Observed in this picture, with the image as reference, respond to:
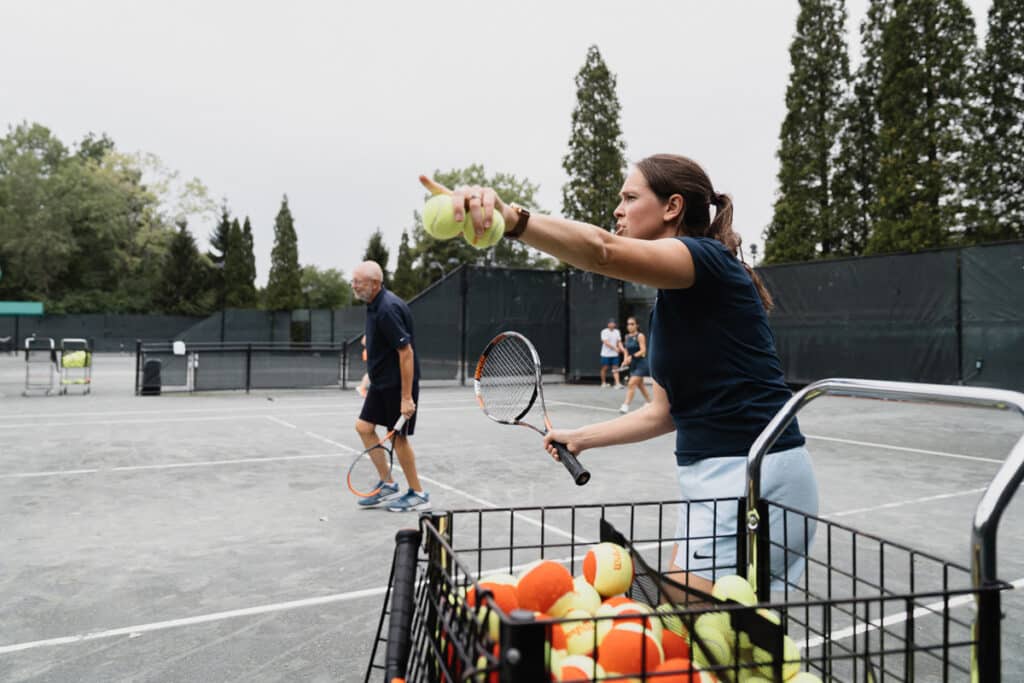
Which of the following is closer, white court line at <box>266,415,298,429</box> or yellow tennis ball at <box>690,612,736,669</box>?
yellow tennis ball at <box>690,612,736,669</box>

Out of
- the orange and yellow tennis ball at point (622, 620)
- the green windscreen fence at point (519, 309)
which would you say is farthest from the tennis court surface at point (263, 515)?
the green windscreen fence at point (519, 309)

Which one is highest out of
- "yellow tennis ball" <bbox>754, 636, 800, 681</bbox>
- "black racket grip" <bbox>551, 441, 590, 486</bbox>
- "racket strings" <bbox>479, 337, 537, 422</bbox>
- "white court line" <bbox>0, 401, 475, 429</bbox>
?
"racket strings" <bbox>479, 337, 537, 422</bbox>

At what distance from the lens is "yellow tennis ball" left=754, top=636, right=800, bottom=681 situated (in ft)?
4.10

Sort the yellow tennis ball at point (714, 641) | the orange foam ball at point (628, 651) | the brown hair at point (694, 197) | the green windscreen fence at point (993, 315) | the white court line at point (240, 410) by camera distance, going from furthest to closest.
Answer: the green windscreen fence at point (993, 315) < the white court line at point (240, 410) < the brown hair at point (694, 197) < the yellow tennis ball at point (714, 641) < the orange foam ball at point (628, 651)

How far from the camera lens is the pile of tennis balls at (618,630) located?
1174 millimetres

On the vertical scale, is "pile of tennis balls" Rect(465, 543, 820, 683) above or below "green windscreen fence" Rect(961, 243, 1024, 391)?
below

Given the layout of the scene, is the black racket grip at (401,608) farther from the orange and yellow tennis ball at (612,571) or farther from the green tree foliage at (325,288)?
the green tree foliage at (325,288)

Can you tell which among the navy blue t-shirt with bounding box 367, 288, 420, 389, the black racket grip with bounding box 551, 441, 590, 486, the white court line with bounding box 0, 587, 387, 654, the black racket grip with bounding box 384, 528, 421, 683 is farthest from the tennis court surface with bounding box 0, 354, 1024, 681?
the black racket grip with bounding box 384, 528, 421, 683

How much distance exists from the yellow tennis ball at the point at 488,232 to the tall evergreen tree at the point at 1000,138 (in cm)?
3081

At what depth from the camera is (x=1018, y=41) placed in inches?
1075

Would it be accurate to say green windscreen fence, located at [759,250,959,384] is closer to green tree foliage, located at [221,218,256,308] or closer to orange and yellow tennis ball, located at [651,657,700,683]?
orange and yellow tennis ball, located at [651,657,700,683]

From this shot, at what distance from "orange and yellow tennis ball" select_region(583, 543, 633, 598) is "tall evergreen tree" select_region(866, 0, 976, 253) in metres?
29.4

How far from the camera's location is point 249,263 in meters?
73.1

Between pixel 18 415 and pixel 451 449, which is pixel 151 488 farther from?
pixel 18 415
